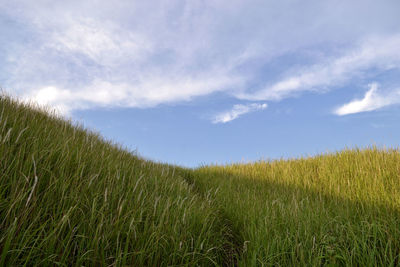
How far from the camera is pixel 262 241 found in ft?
6.86

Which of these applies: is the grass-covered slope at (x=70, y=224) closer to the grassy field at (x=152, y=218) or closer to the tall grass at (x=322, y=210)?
the grassy field at (x=152, y=218)

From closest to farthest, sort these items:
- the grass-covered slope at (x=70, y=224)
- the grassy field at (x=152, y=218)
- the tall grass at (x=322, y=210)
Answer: the grass-covered slope at (x=70, y=224)
the grassy field at (x=152, y=218)
the tall grass at (x=322, y=210)

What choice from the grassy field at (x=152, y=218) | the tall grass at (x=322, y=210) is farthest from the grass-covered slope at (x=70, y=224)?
the tall grass at (x=322, y=210)

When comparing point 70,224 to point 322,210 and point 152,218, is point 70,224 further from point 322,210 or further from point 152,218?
point 322,210

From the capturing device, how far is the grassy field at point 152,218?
1431mm

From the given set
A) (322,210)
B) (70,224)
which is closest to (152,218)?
(70,224)

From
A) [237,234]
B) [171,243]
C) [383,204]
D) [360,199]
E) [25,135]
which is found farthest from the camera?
[360,199]

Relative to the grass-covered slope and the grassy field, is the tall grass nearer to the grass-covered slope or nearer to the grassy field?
the grassy field

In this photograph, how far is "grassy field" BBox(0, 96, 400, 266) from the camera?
1431mm

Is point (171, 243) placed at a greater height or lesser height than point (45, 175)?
lesser

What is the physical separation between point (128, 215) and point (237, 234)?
144 centimetres

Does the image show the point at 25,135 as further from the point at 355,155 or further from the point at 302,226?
the point at 355,155

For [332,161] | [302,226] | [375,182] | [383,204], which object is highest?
[332,161]

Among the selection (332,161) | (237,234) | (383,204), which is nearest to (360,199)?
(383,204)
